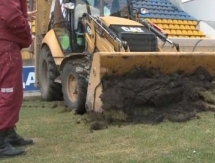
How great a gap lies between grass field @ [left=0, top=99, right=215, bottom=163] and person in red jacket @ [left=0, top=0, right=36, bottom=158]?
1.09 ft

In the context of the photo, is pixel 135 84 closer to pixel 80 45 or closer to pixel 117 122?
pixel 117 122

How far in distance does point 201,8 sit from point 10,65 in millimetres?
16756

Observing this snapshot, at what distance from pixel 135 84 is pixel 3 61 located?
217 centimetres

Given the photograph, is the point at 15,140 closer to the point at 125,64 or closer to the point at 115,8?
the point at 125,64

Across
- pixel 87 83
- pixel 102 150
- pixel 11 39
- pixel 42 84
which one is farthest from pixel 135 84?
pixel 42 84

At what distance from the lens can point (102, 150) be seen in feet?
15.5

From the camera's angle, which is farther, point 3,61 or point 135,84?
point 135,84

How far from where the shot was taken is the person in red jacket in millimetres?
4523

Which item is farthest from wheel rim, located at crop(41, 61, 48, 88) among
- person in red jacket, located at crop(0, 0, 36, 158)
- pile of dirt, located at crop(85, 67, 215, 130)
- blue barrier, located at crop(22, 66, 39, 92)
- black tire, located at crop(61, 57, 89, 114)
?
person in red jacket, located at crop(0, 0, 36, 158)

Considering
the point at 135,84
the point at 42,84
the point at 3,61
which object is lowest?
the point at 42,84

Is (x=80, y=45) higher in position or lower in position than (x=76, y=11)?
lower

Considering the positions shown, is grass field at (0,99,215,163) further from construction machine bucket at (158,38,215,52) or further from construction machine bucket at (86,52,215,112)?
construction machine bucket at (158,38,215,52)

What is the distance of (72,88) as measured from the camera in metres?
→ 7.58

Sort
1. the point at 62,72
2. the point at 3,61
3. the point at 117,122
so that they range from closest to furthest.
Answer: the point at 3,61, the point at 117,122, the point at 62,72
